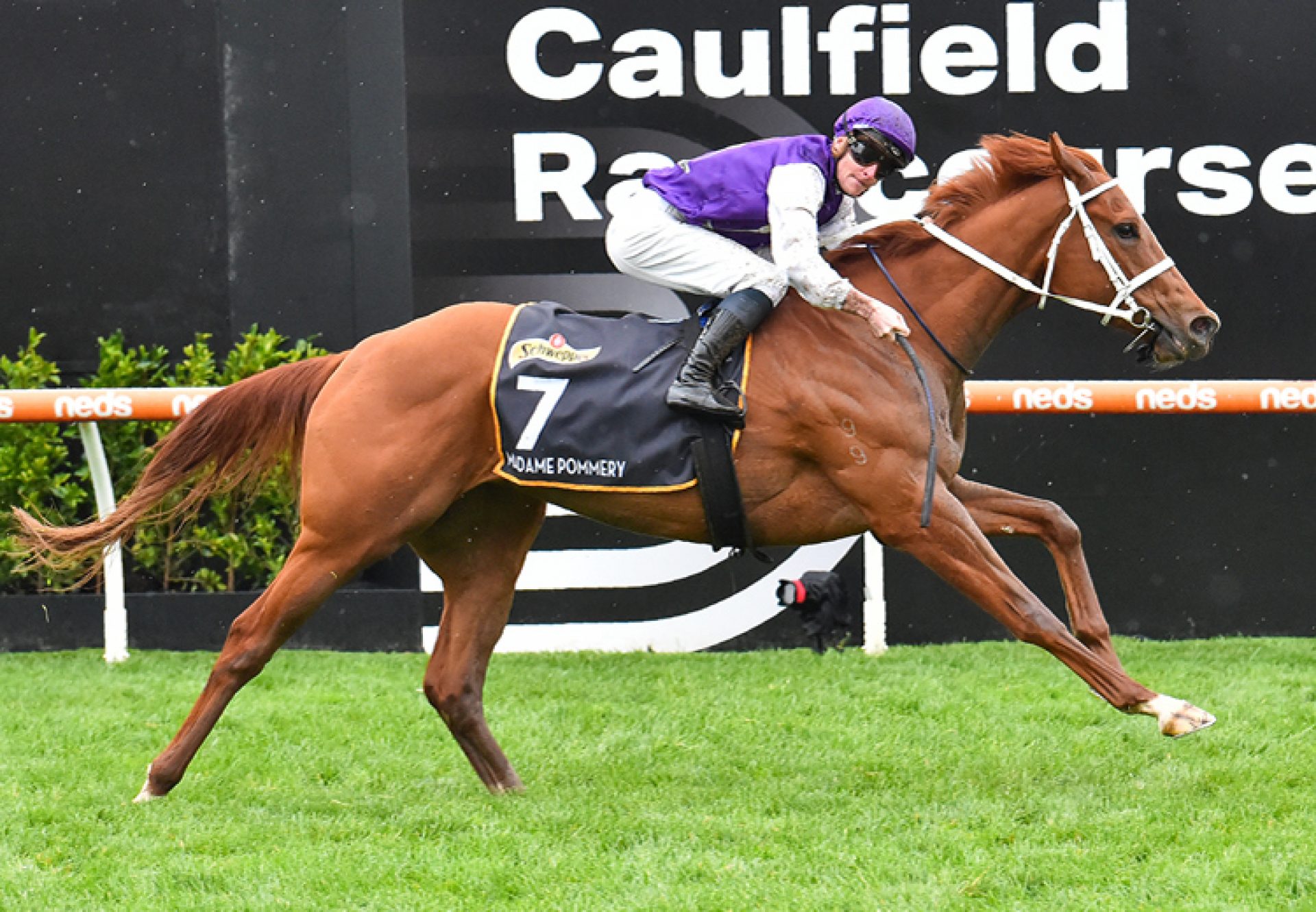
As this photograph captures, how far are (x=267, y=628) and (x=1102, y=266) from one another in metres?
2.62

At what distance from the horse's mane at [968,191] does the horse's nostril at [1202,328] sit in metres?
0.61

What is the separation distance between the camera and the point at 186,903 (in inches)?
142

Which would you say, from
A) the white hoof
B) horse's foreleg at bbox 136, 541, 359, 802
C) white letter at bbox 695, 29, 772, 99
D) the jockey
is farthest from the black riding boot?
white letter at bbox 695, 29, 772, 99

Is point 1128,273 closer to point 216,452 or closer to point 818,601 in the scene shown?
point 818,601

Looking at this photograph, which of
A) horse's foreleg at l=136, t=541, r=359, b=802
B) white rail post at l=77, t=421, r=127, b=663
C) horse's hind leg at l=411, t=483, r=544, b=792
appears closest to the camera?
horse's foreleg at l=136, t=541, r=359, b=802

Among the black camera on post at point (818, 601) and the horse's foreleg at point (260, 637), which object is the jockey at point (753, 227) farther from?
the black camera on post at point (818, 601)

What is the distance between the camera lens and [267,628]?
4.68m

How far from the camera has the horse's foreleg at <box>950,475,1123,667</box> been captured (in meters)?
4.55

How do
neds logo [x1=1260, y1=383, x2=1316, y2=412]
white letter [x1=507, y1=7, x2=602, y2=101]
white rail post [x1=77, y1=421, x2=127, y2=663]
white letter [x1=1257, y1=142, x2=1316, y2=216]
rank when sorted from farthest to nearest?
white letter [x1=507, y1=7, x2=602, y2=101]
white letter [x1=1257, y1=142, x2=1316, y2=216]
white rail post [x1=77, y1=421, x2=127, y2=663]
neds logo [x1=1260, y1=383, x2=1316, y2=412]

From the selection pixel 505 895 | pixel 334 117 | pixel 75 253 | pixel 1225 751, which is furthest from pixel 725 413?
pixel 75 253

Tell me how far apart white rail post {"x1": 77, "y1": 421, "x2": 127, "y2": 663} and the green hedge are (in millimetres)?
275

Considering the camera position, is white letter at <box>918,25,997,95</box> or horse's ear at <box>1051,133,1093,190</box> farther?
white letter at <box>918,25,997,95</box>

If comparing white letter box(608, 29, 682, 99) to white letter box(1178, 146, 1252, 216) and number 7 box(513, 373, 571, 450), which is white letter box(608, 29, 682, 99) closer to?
white letter box(1178, 146, 1252, 216)

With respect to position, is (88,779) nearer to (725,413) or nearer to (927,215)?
(725,413)
